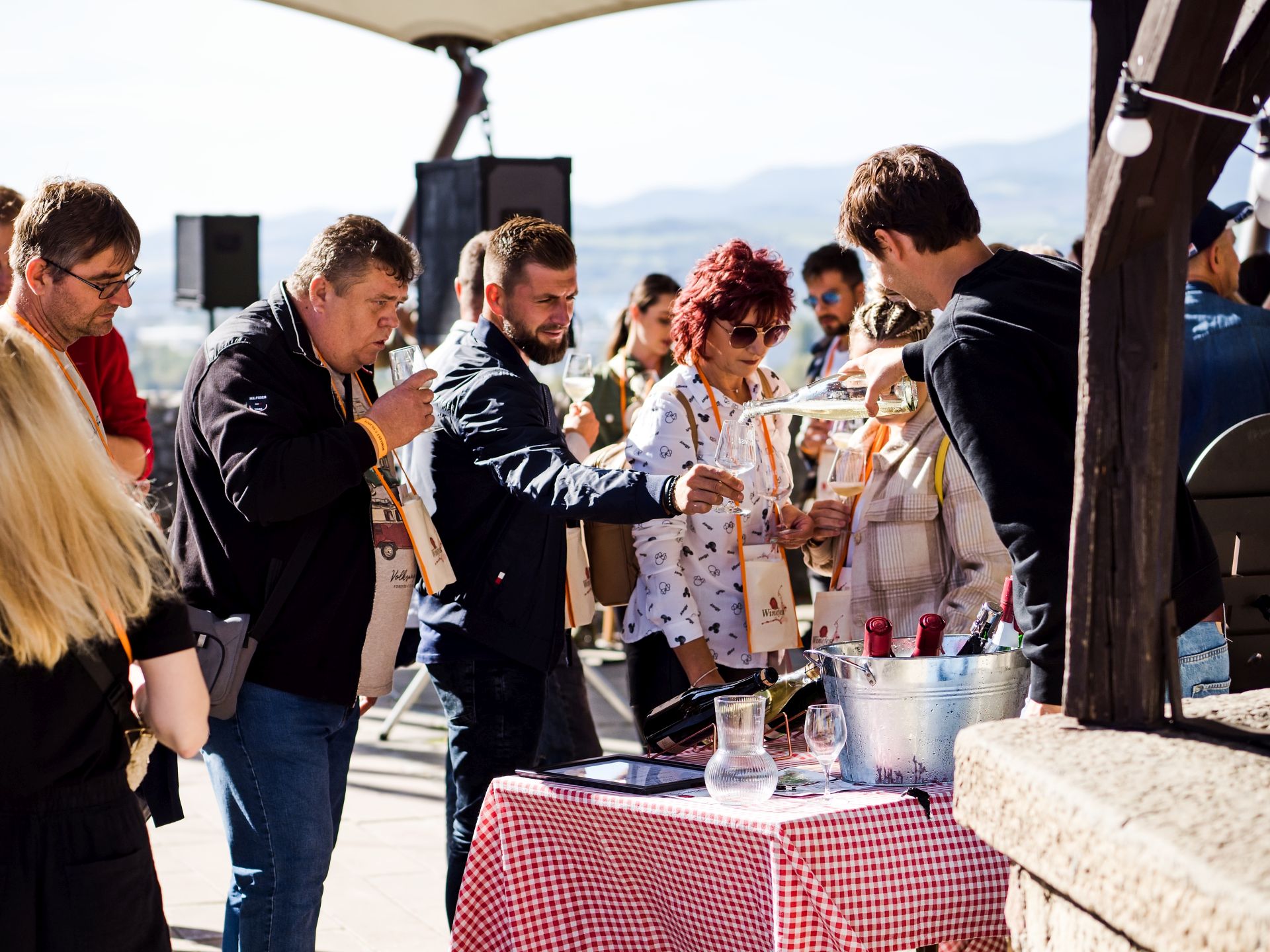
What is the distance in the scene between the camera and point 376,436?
2.64 metres

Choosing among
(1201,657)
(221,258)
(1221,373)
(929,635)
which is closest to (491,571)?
(929,635)

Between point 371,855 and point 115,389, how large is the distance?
1887mm

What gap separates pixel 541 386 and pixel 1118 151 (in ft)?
5.93

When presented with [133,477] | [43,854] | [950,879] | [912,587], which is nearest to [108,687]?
[43,854]

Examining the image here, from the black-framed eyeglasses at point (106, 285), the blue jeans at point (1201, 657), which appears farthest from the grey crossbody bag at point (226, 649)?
the blue jeans at point (1201, 657)

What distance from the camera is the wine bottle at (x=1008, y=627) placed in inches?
94.0

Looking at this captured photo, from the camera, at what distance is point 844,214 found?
95.3 inches

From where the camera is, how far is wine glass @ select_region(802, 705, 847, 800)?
225 cm

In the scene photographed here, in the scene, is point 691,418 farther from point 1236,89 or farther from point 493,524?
point 1236,89

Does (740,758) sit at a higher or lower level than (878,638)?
lower

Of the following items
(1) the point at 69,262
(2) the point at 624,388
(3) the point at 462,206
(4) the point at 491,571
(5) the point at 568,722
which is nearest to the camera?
(1) the point at 69,262

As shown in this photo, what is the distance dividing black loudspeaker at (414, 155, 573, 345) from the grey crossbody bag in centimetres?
455

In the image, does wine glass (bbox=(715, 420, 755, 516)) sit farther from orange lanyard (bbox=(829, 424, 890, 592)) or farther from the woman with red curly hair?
orange lanyard (bbox=(829, 424, 890, 592))

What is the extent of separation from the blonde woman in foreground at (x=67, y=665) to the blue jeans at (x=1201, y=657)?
1676 mm
